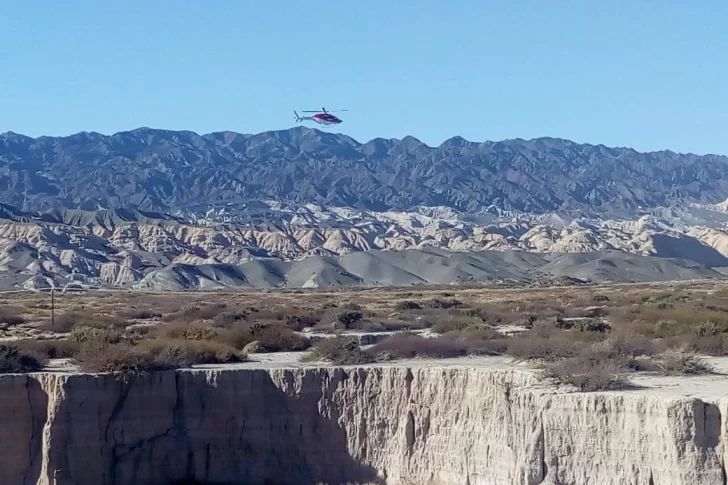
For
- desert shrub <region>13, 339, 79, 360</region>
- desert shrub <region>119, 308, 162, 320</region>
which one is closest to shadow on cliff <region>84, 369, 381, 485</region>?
desert shrub <region>13, 339, 79, 360</region>

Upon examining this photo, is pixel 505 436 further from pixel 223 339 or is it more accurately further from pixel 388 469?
pixel 223 339

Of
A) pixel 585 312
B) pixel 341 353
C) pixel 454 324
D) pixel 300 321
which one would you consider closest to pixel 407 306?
pixel 585 312

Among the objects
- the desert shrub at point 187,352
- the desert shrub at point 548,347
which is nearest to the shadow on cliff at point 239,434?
the desert shrub at point 187,352

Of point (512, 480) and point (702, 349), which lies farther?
point (702, 349)

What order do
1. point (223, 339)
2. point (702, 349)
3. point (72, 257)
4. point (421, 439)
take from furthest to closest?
point (72, 257), point (223, 339), point (702, 349), point (421, 439)

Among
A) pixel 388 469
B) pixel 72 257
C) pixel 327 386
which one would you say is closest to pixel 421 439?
pixel 388 469

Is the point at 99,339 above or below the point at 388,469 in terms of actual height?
above

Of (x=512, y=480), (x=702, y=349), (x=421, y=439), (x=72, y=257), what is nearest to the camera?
(x=512, y=480)
